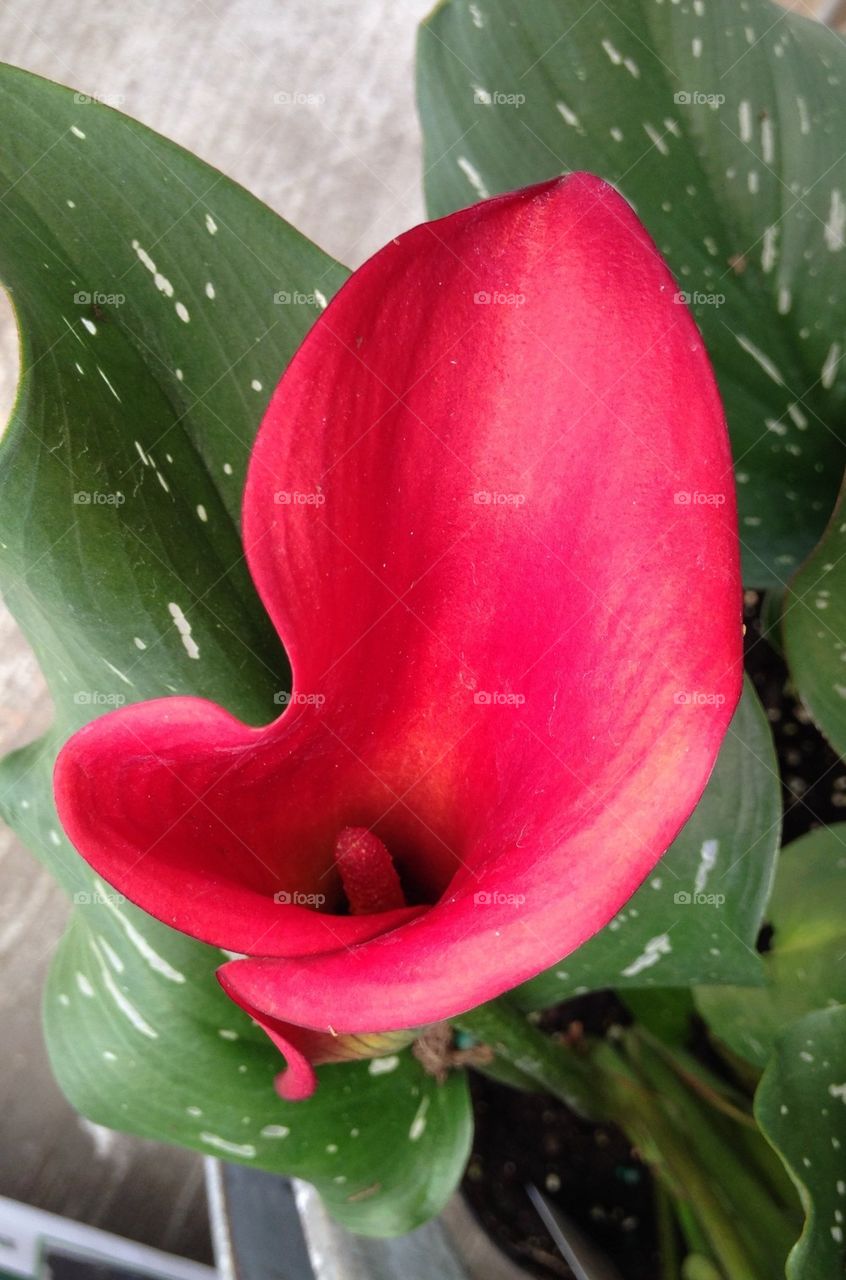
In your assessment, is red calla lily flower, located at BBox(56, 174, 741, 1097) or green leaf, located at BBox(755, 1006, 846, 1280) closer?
red calla lily flower, located at BBox(56, 174, 741, 1097)

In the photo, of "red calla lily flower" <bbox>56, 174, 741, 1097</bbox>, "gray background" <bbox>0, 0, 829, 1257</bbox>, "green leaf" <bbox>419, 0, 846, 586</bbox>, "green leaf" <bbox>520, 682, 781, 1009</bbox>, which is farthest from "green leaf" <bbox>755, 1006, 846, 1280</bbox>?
"gray background" <bbox>0, 0, 829, 1257</bbox>

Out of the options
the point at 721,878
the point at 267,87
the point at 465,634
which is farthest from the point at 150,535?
the point at 267,87

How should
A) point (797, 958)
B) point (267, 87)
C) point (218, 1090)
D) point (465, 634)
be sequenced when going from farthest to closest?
point (267, 87) < point (797, 958) < point (218, 1090) < point (465, 634)

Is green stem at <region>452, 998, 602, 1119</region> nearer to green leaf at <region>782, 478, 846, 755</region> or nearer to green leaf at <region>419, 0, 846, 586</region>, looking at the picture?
green leaf at <region>782, 478, 846, 755</region>

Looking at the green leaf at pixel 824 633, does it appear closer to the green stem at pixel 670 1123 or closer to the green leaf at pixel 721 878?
the green leaf at pixel 721 878

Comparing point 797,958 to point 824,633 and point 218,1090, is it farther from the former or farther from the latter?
point 218,1090

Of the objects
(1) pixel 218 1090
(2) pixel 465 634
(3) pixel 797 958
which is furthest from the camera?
(3) pixel 797 958

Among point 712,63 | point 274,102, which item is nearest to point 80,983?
point 712,63
